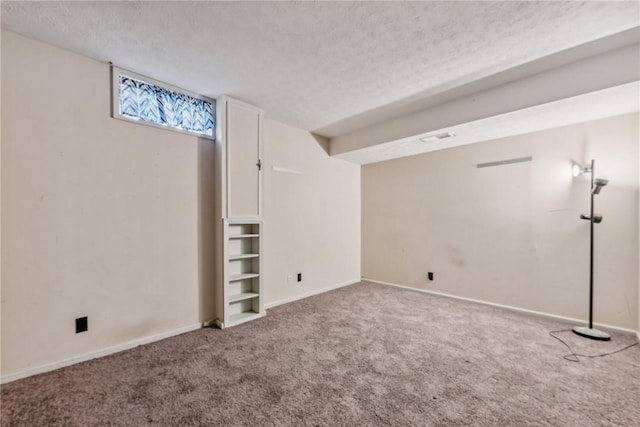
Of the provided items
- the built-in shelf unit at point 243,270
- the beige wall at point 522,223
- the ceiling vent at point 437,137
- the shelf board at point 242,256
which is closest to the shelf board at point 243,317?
the built-in shelf unit at point 243,270

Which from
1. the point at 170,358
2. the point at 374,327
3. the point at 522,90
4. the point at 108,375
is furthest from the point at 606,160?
the point at 108,375

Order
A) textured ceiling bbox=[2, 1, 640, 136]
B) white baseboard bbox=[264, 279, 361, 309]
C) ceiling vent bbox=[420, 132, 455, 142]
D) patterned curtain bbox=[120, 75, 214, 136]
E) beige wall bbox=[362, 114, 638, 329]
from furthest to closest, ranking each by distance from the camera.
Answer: white baseboard bbox=[264, 279, 361, 309], ceiling vent bbox=[420, 132, 455, 142], beige wall bbox=[362, 114, 638, 329], patterned curtain bbox=[120, 75, 214, 136], textured ceiling bbox=[2, 1, 640, 136]

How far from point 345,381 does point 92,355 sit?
2090mm

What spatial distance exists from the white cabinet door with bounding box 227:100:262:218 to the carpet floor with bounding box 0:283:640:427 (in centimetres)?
137

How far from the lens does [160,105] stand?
262 centimetres

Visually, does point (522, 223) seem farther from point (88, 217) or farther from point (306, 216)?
point (88, 217)

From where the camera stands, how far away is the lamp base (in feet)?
8.30

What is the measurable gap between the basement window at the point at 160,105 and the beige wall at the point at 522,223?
10.1 ft

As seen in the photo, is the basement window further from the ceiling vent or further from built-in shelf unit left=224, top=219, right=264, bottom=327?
the ceiling vent

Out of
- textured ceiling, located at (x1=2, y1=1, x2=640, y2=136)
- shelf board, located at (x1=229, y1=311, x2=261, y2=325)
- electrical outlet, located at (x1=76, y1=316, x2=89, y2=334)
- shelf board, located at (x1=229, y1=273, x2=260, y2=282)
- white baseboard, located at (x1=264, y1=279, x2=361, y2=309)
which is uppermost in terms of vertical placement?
textured ceiling, located at (x1=2, y1=1, x2=640, y2=136)

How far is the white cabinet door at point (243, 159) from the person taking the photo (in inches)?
117

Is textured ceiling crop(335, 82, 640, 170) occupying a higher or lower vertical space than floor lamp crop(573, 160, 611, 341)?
higher

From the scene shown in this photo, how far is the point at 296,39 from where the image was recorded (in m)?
1.98

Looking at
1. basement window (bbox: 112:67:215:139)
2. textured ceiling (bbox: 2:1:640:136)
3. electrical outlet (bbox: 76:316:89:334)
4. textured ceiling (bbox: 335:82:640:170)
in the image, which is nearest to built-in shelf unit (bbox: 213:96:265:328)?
basement window (bbox: 112:67:215:139)
